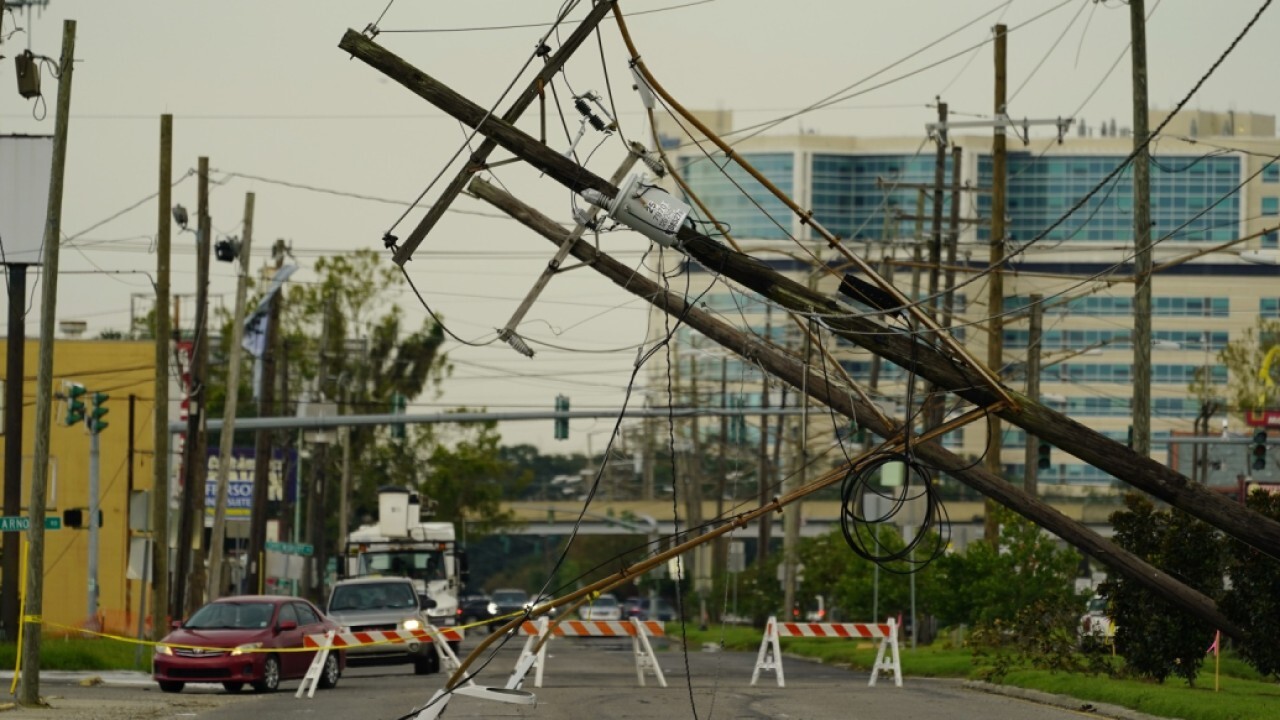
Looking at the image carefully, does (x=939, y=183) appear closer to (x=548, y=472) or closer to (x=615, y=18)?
(x=615, y=18)

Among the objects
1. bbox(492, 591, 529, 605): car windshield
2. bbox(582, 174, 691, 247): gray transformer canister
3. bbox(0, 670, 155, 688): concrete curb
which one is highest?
bbox(582, 174, 691, 247): gray transformer canister

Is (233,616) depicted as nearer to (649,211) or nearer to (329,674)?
(329,674)

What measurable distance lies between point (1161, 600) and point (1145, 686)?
53.0 inches

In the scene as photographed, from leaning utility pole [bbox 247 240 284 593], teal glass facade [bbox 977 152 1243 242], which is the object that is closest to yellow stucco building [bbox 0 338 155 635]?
leaning utility pole [bbox 247 240 284 593]

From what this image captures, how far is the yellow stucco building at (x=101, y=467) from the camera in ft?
196

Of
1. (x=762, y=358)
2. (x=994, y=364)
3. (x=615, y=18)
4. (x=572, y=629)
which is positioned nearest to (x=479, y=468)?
(x=994, y=364)

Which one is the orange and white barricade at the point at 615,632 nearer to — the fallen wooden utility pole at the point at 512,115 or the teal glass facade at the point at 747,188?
the fallen wooden utility pole at the point at 512,115

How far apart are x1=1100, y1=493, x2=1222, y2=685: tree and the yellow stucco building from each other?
40.0 metres

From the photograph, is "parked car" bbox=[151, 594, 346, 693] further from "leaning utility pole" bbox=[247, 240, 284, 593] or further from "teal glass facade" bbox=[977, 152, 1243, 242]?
"teal glass facade" bbox=[977, 152, 1243, 242]

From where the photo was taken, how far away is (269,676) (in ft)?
91.6

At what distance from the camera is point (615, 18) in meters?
18.0

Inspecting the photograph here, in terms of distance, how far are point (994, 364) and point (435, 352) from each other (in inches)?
1565

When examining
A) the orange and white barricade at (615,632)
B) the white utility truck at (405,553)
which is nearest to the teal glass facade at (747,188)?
the white utility truck at (405,553)

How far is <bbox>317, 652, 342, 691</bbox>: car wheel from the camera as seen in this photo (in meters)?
28.2
